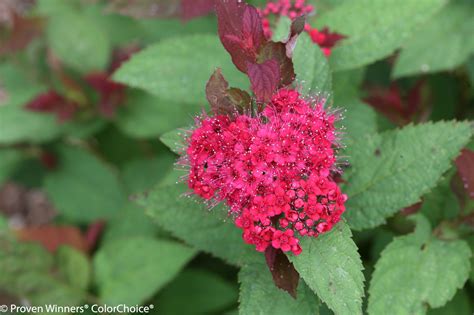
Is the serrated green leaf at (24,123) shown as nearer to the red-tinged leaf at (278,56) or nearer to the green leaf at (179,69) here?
the green leaf at (179,69)

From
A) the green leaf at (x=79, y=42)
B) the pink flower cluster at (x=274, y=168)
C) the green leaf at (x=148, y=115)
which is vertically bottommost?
the green leaf at (x=148, y=115)

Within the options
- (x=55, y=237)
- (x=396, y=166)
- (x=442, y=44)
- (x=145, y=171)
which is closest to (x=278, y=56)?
(x=396, y=166)

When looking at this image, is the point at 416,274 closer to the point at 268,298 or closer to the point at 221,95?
the point at 268,298

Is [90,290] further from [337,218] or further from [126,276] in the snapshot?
[337,218]

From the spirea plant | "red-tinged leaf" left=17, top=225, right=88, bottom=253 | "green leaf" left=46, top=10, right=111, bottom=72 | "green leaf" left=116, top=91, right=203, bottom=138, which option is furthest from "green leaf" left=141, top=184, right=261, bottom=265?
"green leaf" left=46, top=10, right=111, bottom=72

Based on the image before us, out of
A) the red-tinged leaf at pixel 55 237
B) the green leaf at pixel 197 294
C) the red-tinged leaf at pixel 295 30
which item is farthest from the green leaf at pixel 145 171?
the red-tinged leaf at pixel 295 30

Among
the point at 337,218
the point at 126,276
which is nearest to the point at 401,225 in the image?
the point at 337,218
